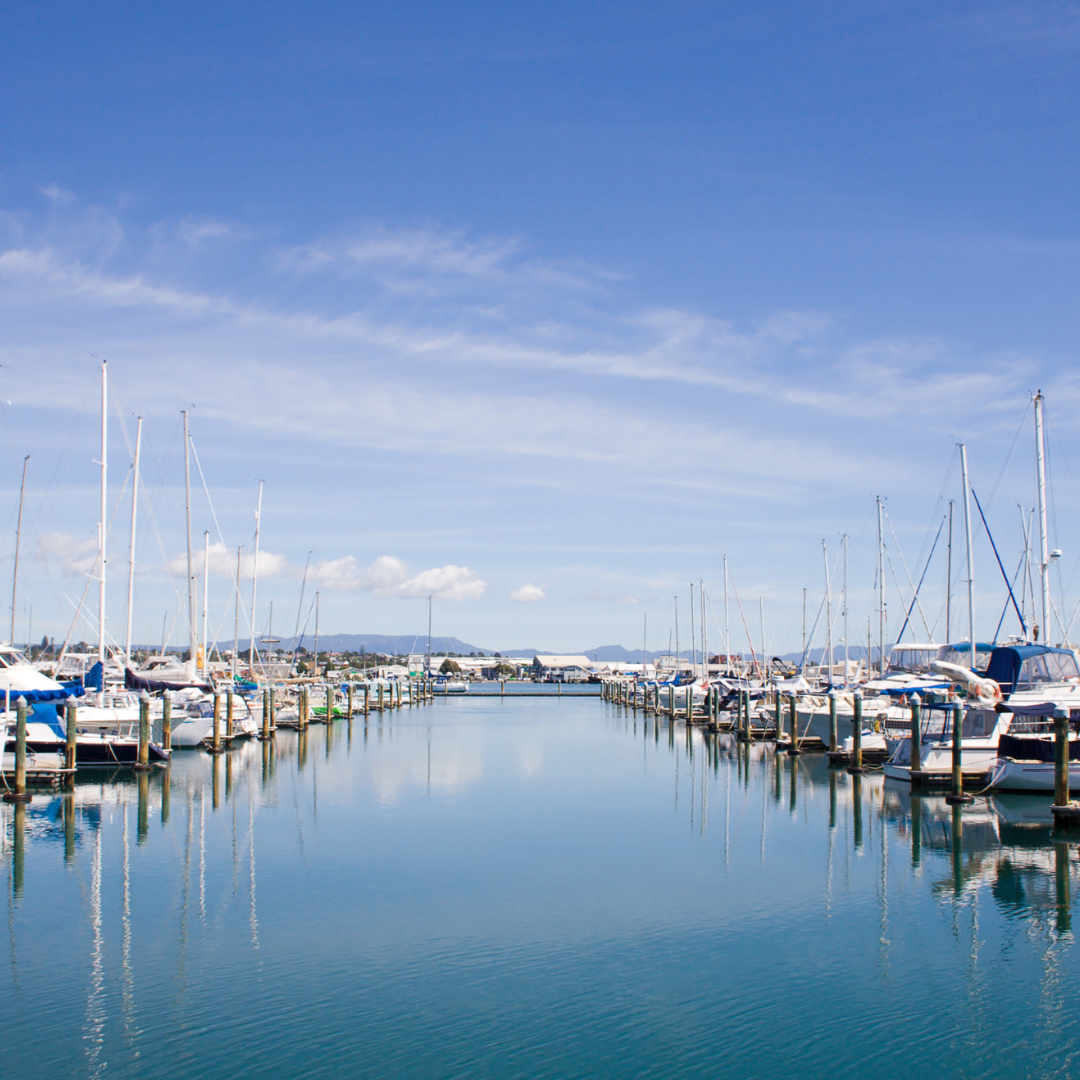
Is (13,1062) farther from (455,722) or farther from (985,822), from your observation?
(455,722)

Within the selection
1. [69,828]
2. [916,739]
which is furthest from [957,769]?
[69,828]

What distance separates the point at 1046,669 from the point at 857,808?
1035 centimetres

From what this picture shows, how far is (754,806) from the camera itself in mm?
38344

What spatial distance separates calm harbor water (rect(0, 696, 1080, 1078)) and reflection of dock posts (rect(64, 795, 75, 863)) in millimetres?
128

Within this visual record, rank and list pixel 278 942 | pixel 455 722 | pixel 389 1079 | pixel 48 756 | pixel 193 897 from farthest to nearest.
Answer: pixel 455 722, pixel 48 756, pixel 193 897, pixel 278 942, pixel 389 1079

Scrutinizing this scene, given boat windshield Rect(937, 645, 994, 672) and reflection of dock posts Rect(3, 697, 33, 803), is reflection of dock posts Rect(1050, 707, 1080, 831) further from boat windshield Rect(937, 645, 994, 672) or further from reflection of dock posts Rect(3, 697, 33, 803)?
reflection of dock posts Rect(3, 697, 33, 803)

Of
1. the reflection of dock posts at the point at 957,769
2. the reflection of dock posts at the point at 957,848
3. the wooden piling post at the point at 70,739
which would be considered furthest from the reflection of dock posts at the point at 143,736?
the reflection of dock posts at the point at 957,769

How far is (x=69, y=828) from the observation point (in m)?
30.4

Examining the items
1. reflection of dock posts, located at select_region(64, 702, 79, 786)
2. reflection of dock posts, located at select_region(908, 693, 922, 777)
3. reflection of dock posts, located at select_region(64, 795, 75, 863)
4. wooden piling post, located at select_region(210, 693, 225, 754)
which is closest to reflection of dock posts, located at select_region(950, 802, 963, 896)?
reflection of dock posts, located at select_region(908, 693, 922, 777)

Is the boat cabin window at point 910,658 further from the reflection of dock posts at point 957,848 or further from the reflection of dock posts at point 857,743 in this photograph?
the reflection of dock posts at point 957,848

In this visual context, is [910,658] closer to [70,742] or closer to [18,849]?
[70,742]

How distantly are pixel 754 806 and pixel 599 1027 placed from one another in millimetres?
24244

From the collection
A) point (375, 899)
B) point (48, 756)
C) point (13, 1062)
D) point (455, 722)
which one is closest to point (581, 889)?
point (375, 899)

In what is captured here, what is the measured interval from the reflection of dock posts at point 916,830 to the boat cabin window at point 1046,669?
6.84 meters
